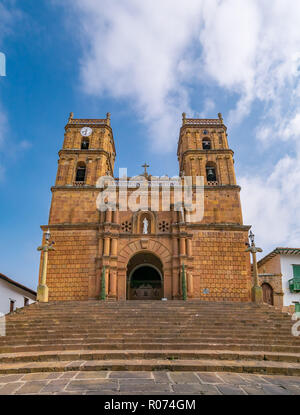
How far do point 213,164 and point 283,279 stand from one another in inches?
428

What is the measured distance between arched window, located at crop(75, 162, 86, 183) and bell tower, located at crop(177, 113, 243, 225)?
8.14m

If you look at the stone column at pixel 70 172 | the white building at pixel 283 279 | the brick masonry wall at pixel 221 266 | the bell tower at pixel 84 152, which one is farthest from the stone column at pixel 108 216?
the white building at pixel 283 279

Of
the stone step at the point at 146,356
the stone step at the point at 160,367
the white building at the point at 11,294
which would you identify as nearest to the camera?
the stone step at the point at 160,367

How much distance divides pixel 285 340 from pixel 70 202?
16.4m

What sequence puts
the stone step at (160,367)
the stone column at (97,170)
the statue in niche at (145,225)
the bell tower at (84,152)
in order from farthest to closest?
the bell tower at (84,152)
the stone column at (97,170)
the statue in niche at (145,225)
the stone step at (160,367)

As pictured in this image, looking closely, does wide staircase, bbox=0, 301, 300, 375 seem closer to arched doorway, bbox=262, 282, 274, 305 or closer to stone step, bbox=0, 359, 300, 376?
stone step, bbox=0, 359, 300, 376

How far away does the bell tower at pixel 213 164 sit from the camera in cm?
2100

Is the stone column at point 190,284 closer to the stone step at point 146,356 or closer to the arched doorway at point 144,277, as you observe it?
the arched doorway at point 144,277

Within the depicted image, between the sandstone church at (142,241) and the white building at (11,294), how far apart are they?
15.4 ft

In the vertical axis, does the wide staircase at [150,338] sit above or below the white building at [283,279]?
below

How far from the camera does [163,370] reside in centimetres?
632

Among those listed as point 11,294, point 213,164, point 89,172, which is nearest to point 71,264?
point 11,294

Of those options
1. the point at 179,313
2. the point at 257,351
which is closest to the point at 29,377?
the point at 257,351

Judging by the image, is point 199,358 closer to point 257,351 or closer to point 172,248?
point 257,351
